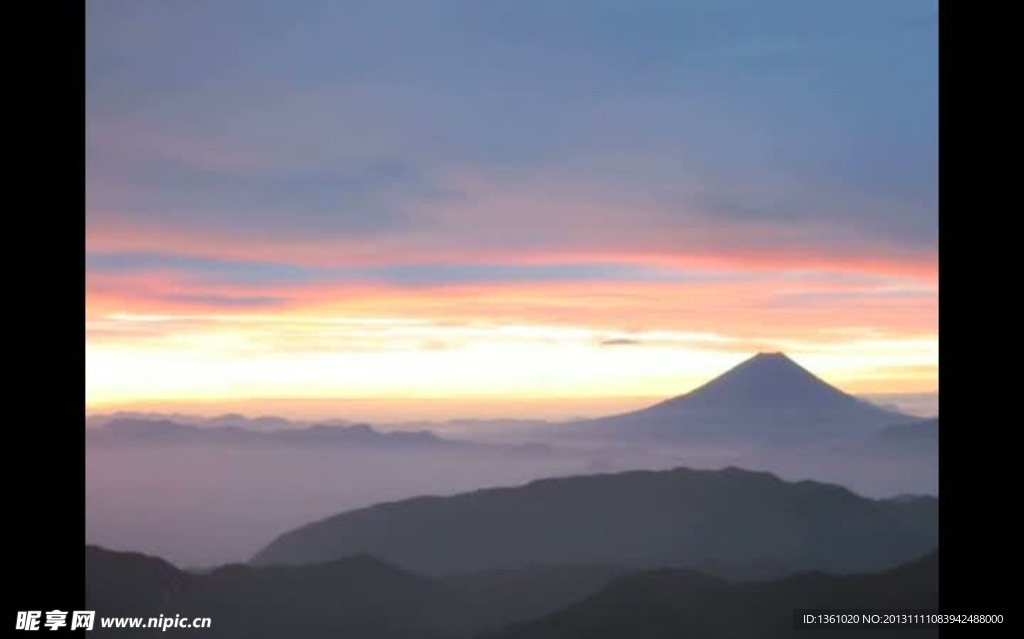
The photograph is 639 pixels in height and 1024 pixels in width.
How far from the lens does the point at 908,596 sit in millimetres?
56562

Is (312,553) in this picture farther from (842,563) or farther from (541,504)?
(842,563)

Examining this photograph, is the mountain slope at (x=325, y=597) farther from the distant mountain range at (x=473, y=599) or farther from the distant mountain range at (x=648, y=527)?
the distant mountain range at (x=648, y=527)

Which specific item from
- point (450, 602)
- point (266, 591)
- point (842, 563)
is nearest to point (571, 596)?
point (450, 602)

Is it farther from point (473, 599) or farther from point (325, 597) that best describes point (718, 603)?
point (325, 597)

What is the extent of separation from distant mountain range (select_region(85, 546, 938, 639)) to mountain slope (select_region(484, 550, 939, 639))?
8cm

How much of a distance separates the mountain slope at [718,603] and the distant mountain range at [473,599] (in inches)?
3.1

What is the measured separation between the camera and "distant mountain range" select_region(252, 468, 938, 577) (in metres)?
104

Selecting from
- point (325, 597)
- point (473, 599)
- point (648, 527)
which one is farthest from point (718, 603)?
point (648, 527)

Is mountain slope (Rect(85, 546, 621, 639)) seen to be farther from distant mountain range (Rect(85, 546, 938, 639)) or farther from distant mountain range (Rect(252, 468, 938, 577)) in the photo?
distant mountain range (Rect(252, 468, 938, 577))

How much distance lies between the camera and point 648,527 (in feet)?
352

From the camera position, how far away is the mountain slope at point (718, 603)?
58.2 m

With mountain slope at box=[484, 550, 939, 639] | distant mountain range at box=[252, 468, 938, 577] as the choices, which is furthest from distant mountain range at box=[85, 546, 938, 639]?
distant mountain range at box=[252, 468, 938, 577]

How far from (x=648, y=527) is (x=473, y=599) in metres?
32.6

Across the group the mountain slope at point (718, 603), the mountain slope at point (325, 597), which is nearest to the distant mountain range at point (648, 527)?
the mountain slope at point (325, 597)
